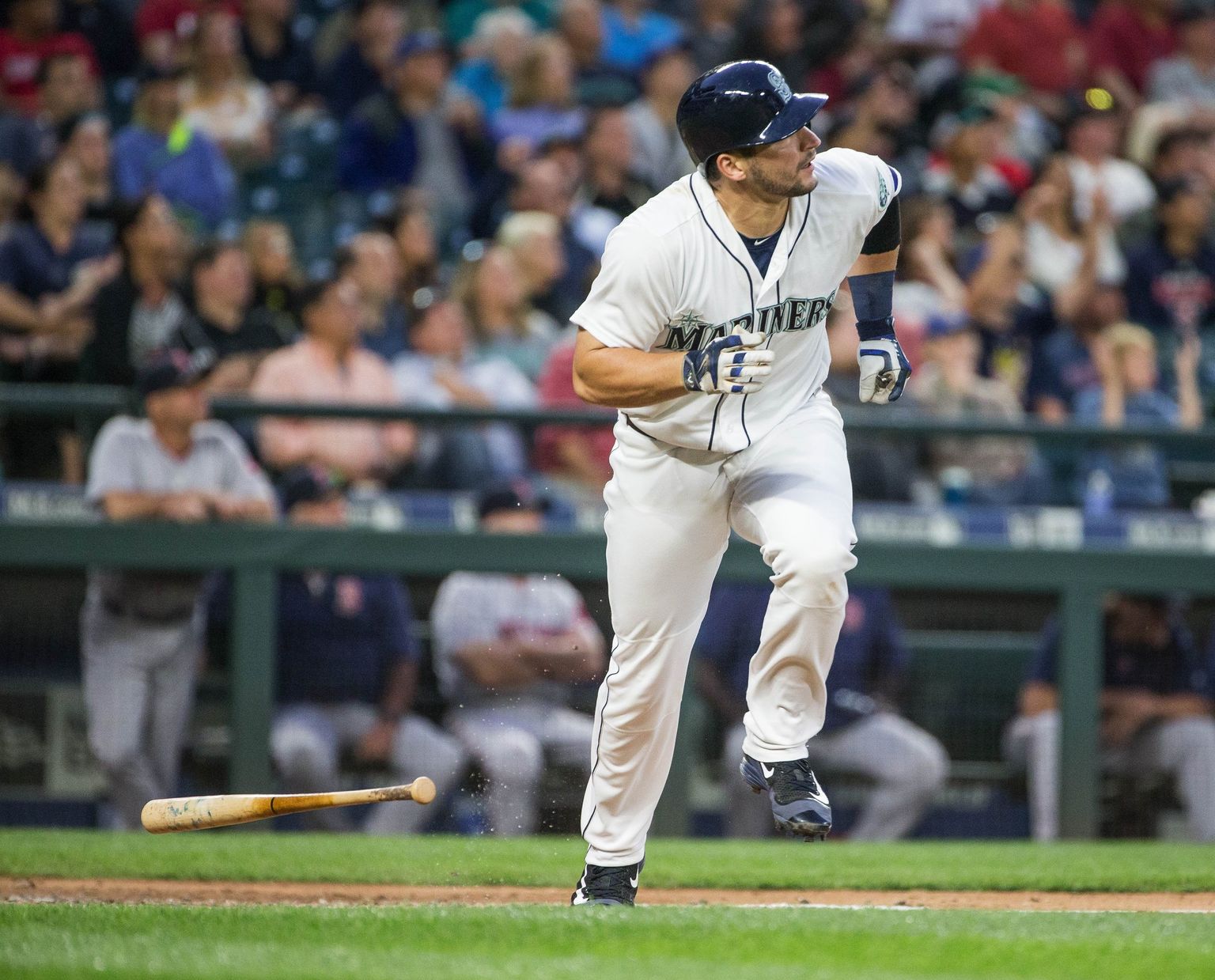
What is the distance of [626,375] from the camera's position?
3.85 m

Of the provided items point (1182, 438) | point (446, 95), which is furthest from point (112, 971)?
point (446, 95)

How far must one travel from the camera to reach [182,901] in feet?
15.8

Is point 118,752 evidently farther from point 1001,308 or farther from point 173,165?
point 1001,308

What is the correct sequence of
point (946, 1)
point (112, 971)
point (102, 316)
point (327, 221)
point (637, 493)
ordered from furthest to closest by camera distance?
point (946, 1), point (327, 221), point (102, 316), point (637, 493), point (112, 971)

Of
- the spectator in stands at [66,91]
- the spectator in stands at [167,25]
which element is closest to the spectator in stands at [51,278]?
the spectator in stands at [66,91]

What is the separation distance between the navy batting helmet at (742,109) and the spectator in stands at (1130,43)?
7.43m

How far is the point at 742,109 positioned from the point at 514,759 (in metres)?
3.12

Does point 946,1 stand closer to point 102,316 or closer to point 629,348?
point 102,316

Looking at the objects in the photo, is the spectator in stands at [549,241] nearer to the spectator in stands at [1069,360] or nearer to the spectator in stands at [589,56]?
the spectator in stands at [589,56]

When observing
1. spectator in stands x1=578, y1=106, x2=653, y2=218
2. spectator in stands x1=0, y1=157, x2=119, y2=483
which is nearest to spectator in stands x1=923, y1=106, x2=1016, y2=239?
spectator in stands x1=578, y1=106, x2=653, y2=218

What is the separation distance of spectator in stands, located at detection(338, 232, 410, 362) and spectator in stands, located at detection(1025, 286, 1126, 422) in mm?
2985

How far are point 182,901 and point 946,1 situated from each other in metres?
7.81

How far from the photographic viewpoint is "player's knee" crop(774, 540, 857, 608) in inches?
155

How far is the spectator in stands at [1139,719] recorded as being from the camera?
6.62 m
